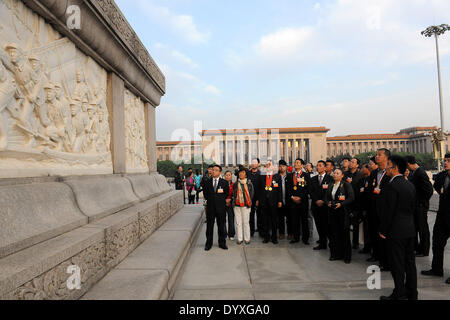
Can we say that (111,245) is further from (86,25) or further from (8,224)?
(86,25)

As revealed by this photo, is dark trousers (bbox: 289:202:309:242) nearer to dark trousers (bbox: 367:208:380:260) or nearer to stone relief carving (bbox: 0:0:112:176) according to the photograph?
dark trousers (bbox: 367:208:380:260)

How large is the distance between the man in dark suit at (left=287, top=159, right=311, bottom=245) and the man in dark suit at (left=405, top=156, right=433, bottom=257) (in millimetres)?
1998

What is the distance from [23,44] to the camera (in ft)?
9.90

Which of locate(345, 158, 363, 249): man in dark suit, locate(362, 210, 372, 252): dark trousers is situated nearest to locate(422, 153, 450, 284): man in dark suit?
locate(362, 210, 372, 252): dark trousers

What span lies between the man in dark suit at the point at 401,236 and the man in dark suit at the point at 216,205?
318 centimetres

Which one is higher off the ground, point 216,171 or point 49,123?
point 49,123

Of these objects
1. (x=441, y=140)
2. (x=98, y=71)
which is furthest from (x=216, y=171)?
(x=441, y=140)

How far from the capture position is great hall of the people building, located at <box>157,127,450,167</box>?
82.9m

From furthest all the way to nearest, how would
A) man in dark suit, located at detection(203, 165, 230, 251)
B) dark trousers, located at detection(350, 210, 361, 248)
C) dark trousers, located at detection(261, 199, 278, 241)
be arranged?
dark trousers, located at detection(261, 199, 278, 241)
dark trousers, located at detection(350, 210, 361, 248)
man in dark suit, located at detection(203, 165, 230, 251)

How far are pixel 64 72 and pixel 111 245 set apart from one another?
7.76 ft

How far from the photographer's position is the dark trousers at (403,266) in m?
3.37

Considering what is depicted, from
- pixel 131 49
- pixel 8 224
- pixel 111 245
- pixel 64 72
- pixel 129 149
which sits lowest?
pixel 111 245

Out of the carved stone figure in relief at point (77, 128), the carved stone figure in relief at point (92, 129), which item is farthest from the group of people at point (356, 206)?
the carved stone figure in relief at point (77, 128)

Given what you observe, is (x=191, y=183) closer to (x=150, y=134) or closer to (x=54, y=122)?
(x=150, y=134)
